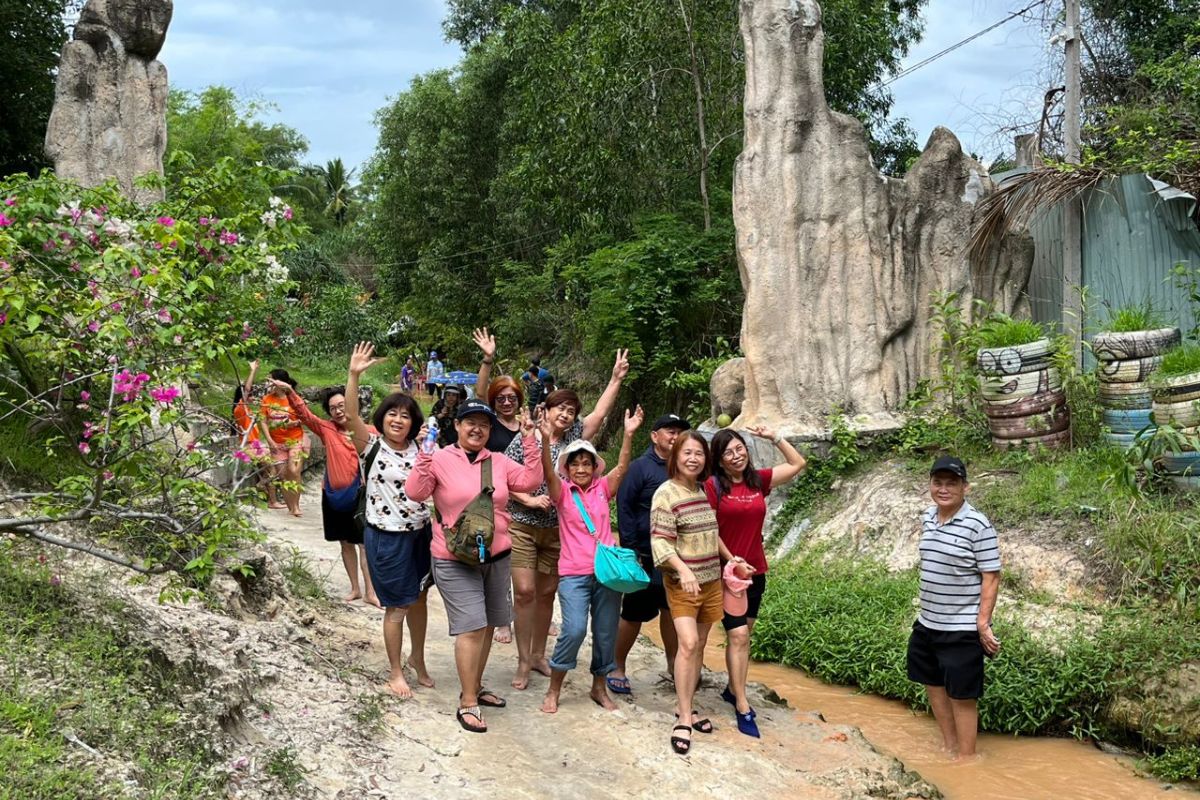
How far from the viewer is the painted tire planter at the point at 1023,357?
8773mm

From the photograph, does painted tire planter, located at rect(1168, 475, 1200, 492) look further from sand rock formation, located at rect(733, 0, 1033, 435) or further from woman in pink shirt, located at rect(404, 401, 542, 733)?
woman in pink shirt, located at rect(404, 401, 542, 733)

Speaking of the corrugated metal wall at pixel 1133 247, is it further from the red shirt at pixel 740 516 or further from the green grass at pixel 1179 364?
the red shirt at pixel 740 516

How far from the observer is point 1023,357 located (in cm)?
878

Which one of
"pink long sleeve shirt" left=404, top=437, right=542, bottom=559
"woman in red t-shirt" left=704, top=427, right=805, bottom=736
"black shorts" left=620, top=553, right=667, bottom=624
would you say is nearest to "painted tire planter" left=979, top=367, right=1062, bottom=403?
"woman in red t-shirt" left=704, top=427, right=805, bottom=736

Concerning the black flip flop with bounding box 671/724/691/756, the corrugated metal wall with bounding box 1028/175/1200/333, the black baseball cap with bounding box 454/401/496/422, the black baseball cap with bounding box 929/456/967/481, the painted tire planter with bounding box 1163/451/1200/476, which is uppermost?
the corrugated metal wall with bounding box 1028/175/1200/333

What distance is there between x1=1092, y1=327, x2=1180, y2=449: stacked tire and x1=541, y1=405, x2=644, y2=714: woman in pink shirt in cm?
438

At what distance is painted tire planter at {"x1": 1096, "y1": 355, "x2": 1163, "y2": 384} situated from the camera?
7938 mm

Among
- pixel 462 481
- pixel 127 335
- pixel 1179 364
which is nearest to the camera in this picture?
pixel 127 335

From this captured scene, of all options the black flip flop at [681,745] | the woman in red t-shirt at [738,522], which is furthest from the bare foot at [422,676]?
the woman in red t-shirt at [738,522]

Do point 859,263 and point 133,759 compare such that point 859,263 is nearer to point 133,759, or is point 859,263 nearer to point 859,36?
point 859,36

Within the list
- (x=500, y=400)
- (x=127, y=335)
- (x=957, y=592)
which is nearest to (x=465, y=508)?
(x=500, y=400)

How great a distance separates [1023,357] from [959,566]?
3751mm

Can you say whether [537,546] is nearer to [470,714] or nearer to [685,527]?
[685,527]

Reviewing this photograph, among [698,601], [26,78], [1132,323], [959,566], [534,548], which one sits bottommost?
[698,601]
